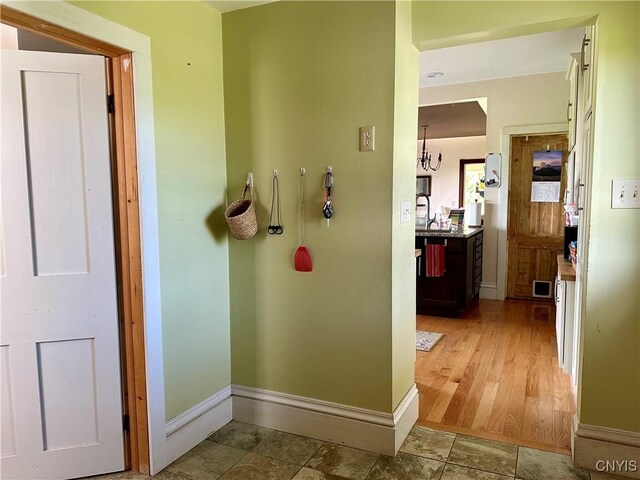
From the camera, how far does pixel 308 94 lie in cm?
214

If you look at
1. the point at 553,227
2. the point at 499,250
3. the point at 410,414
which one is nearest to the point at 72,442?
the point at 410,414

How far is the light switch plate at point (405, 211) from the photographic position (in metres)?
2.14

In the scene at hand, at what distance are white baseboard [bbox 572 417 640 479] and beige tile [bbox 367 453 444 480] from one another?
61 centimetres

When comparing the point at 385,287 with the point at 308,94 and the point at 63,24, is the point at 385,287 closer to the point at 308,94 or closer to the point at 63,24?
the point at 308,94

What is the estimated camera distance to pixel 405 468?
2.00 meters

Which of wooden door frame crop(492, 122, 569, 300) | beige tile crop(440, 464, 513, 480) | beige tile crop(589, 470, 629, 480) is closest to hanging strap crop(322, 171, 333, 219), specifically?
beige tile crop(440, 464, 513, 480)

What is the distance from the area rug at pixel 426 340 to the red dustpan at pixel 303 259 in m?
1.75

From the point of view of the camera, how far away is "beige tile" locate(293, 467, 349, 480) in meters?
1.95

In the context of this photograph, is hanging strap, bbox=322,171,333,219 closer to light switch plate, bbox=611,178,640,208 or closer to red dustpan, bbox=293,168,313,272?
red dustpan, bbox=293,168,313,272

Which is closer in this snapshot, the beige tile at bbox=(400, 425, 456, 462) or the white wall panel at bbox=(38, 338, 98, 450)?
the white wall panel at bbox=(38, 338, 98, 450)

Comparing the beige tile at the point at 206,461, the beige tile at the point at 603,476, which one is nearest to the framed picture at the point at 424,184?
the beige tile at the point at 603,476

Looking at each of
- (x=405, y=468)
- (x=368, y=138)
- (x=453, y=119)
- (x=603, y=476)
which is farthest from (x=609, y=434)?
(x=453, y=119)

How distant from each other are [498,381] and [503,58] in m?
2.88

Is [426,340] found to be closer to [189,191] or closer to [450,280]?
[450,280]
